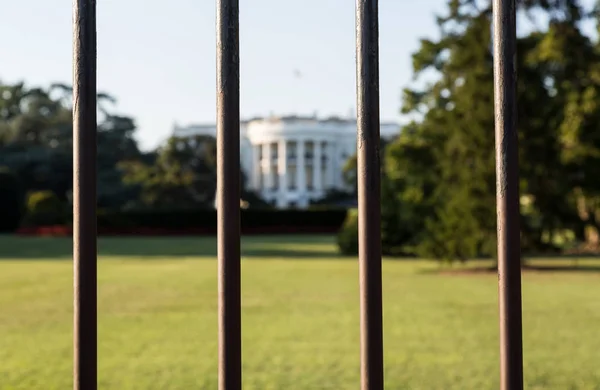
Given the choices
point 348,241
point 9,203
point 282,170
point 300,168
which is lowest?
point 348,241

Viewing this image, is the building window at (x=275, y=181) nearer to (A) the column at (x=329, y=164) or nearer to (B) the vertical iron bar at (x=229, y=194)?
(A) the column at (x=329, y=164)

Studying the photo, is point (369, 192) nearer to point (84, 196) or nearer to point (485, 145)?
point (84, 196)

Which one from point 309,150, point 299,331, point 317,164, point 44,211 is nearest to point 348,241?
point 299,331

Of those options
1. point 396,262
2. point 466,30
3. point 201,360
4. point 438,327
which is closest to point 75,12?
point 201,360

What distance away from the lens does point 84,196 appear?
1.29 metres

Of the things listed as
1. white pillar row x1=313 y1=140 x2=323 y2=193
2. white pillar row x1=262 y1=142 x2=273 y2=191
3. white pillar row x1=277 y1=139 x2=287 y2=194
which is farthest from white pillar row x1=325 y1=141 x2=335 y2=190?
white pillar row x1=262 y1=142 x2=273 y2=191

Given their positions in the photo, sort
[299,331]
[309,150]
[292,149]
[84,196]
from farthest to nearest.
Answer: [309,150]
[292,149]
[299,331]
[84,196]

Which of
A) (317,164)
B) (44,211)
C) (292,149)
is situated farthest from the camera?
(292,149)

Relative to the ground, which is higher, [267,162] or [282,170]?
[267,162]

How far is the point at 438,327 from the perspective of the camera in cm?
814

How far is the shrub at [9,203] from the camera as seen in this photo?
39719 millimetres

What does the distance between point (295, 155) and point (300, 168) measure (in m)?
1.52

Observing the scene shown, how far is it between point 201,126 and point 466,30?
6887cm

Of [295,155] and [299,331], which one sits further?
[295,155]
